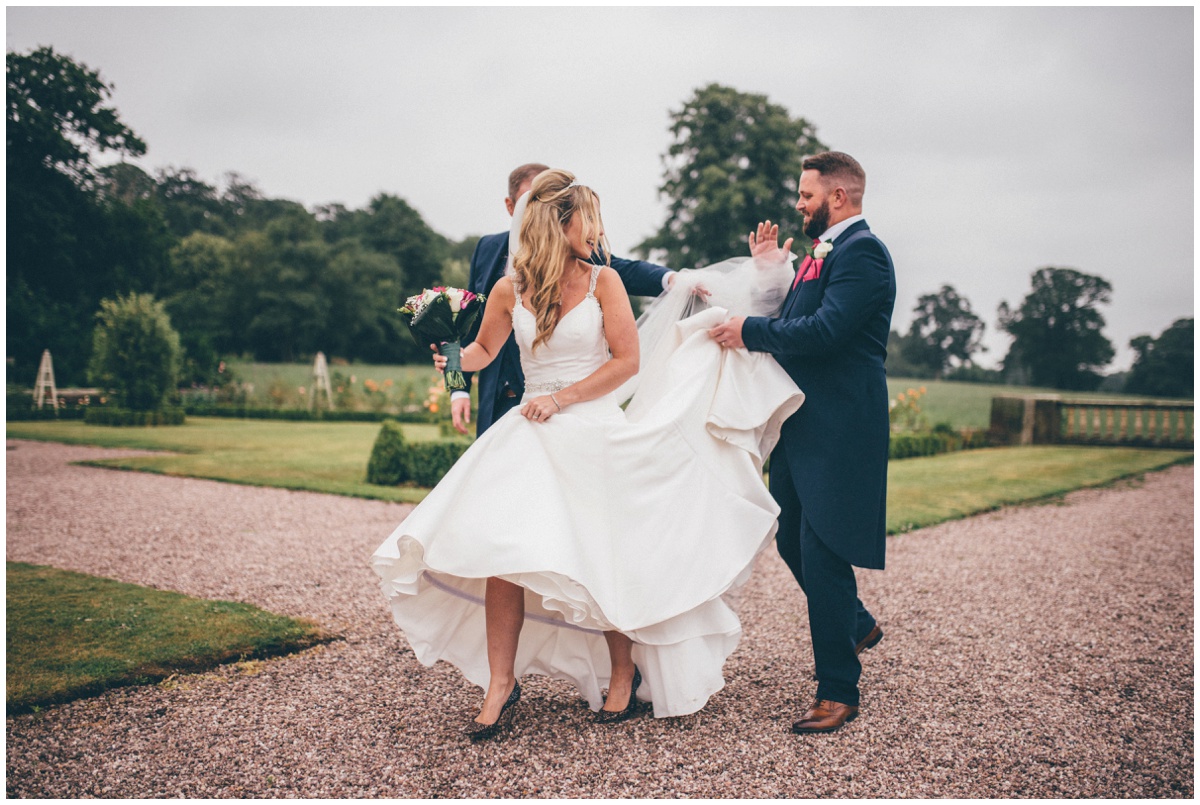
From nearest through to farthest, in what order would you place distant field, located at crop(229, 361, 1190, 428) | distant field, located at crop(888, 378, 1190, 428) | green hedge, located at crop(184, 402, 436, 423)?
distant field, located at crop(888, 378, 1190, 428), distant field, located at crop(229, 361, 1190, 428), green hedge, located at crop(184, 402, 436, 423)

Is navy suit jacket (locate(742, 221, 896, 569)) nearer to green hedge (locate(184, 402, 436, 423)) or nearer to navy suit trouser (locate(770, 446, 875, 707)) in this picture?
navy suit trouser (locate(770, 446, 875, 707))

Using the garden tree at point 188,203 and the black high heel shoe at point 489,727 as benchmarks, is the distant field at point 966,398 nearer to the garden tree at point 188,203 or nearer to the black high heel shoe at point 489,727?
the black high heel shoe at point 489,727

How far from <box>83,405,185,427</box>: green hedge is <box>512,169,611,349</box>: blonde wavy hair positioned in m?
18.5

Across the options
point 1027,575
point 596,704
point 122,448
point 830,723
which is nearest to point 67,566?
point 596,704

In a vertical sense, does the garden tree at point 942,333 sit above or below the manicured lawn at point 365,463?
above

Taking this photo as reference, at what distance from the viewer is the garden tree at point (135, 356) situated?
755 inches

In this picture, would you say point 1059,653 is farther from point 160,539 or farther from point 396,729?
point 160,539

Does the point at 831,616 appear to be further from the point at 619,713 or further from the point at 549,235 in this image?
the point at 549,235

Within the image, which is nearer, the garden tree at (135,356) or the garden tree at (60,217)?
the garden tree at (135,356)

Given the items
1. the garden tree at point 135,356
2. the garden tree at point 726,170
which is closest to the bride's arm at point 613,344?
the garden tree at point 135,356

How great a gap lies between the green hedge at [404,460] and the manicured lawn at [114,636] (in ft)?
15.4

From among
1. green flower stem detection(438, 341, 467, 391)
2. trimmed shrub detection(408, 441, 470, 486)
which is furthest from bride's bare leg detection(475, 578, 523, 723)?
trimmed shrub detection(408, 441, 470, 486)

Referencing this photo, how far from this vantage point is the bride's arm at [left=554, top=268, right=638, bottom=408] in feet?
10.2

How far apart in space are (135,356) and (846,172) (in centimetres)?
2046
